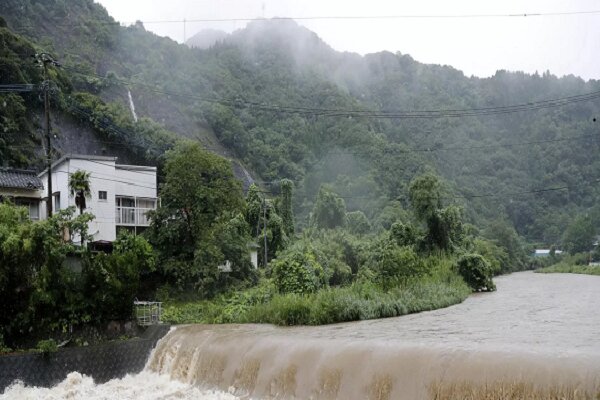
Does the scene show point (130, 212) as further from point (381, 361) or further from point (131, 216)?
point (381, 361)

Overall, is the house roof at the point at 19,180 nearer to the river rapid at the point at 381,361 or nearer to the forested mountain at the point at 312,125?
the forested mountain at the point at 312,125

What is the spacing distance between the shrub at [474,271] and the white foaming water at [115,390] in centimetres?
1892

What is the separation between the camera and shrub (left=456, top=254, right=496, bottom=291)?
1161 inches

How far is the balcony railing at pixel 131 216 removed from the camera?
93.4 feet

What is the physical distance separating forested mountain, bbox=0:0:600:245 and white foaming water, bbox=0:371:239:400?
27778 mm

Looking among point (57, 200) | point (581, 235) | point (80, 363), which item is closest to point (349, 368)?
point (80, 363)

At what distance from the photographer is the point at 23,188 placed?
27.4 meters

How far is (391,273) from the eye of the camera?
2431cm

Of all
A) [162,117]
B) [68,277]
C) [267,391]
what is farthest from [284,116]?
[267,391]

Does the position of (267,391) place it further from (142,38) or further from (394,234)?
(142,38)

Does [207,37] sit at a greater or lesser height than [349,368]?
greater

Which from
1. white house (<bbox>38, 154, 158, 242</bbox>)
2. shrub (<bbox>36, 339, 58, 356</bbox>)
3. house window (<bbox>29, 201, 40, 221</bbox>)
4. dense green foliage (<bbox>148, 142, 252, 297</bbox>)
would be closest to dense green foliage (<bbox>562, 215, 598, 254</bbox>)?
dense green foliage (<bbox>148, 142, 252, 297</bbox>)

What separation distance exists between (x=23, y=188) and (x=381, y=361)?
74.5 ft

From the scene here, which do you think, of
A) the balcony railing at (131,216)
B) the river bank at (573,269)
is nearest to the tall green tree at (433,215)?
the balcony railing at (131,216)
